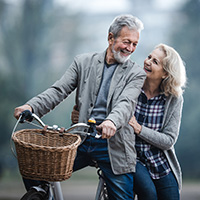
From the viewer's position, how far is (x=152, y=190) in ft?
7.63

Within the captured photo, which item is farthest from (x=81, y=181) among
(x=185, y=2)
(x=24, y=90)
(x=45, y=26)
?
(x=185, y=2)

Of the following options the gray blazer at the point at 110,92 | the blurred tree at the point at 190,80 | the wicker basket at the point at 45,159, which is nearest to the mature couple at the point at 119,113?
the gray blazer at the point at 110,92

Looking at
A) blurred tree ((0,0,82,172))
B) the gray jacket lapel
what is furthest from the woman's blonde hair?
blurred tree ((0,0,82,172))

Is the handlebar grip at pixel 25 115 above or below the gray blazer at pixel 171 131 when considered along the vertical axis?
above

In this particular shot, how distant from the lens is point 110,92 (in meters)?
2.11

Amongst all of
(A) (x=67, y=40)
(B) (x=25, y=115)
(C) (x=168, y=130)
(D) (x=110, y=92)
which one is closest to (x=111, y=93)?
(D) (x=110, y=92)

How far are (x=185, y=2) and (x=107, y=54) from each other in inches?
144

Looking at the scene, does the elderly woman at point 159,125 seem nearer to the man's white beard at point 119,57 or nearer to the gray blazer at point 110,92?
the gray blazer at point 110,92

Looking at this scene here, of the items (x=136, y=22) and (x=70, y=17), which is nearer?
(x=136, y=22)

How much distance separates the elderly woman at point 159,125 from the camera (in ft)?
7.88

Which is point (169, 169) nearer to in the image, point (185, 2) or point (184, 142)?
point (184, 142)

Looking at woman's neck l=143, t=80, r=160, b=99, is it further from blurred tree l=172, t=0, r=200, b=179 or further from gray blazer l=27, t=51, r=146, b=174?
blurred tree l=172, t=0, r=200, b=179

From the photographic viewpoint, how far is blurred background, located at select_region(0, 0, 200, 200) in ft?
17.5

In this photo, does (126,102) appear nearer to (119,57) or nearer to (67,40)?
(119,57)
